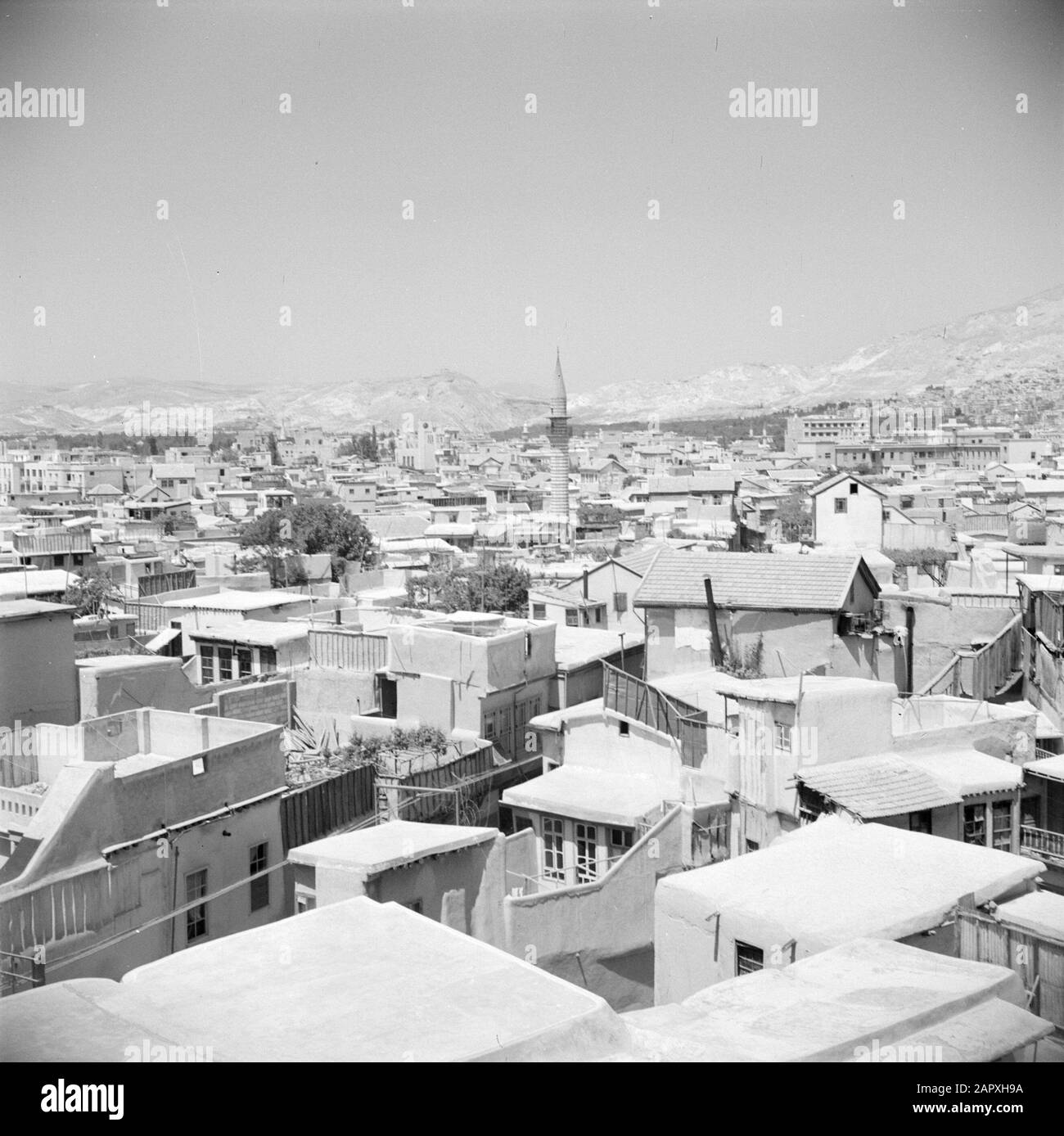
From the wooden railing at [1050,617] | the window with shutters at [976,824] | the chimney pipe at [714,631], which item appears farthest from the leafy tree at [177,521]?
the window with shutters at [976,824]

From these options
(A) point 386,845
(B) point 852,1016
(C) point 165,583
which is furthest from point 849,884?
(C) point 165,583

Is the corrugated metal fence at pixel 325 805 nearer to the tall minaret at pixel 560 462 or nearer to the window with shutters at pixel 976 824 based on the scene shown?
the window with shutters at pixel 976 824

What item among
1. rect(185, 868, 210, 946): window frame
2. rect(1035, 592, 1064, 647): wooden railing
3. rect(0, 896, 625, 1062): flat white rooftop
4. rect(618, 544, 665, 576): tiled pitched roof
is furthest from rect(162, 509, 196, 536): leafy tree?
rect(0, 896, 625, 1062): flat white rooftop

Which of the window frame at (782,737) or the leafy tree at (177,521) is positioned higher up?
the leafy tree at (177,521)

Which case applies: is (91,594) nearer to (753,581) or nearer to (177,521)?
(753,581)

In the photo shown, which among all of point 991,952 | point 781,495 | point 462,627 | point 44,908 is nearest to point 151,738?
point 44,908
